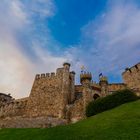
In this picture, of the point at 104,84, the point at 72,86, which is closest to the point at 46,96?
the point at 72,86

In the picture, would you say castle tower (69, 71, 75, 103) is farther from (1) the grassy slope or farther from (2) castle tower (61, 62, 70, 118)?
(1) the grassy slope

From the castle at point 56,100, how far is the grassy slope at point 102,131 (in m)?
13.8

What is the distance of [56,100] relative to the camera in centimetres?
4812

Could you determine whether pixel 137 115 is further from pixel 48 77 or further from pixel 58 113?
pixel 48 77

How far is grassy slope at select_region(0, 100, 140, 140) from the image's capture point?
22.8 meters

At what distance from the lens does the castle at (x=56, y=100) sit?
45750 millimetres

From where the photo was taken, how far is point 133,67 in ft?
188

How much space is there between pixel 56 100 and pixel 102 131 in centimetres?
2429

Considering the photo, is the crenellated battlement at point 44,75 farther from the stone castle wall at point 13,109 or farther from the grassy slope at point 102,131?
the grassy slope at point 102,131

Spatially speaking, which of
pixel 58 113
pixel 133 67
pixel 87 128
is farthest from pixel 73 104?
pixel 87 128

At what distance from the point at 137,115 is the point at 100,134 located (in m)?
6.20

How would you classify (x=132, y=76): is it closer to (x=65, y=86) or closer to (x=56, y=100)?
(x=65, y=86)

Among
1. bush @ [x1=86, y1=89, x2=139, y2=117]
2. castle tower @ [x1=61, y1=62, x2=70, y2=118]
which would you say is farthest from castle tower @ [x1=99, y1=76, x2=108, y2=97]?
bush @ [x1=86, y1=89, x2=139, y2=117]

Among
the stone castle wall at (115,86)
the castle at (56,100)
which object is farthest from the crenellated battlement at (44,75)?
the stone castle wall at (115,86)
